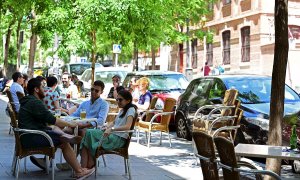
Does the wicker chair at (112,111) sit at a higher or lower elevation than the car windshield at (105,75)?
lower

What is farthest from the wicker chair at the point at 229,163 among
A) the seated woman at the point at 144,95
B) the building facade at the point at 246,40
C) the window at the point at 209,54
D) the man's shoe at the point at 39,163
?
the window at the point at 209,54

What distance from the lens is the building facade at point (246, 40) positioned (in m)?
36.1

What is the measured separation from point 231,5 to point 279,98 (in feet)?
115

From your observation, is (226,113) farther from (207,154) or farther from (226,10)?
(226,10)

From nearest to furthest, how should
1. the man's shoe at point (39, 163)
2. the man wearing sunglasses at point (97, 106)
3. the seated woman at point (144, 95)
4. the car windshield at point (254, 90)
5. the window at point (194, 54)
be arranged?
the man's shoe at point (39, 163)
the man wearing sunglasses at point (97, 106)
the car windshield at point (254, 90)
the seated woman at point (144, 95)
the window at point (194, 54)

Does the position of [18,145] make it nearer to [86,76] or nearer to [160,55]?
[86,76]

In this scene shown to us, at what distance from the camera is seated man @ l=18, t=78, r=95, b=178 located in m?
8.92

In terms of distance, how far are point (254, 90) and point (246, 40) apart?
2653 centimetres

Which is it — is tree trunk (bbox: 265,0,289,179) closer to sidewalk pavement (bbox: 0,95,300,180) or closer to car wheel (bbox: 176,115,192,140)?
sidewalk pavement (bbox: 0,95,300,180)

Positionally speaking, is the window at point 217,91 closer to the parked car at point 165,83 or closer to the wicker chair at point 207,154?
the parked car at point 165,83

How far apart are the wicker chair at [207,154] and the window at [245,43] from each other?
33425mm

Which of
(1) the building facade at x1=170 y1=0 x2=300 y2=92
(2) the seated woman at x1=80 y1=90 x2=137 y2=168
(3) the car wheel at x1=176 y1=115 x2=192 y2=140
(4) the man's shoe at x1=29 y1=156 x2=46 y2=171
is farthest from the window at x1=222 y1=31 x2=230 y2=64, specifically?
(2) the seated woman at x1=80 y1=90 x2=137 y2=168

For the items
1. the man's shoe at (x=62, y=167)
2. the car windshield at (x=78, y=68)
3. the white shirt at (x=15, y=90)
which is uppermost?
the car windshield at (x=78, y=68)

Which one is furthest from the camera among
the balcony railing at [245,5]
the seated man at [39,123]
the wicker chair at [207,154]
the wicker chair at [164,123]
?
the balcony railing at [245,5]
